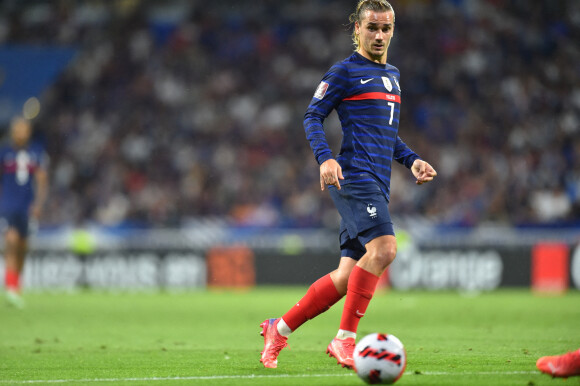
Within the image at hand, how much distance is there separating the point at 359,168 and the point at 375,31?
94cm

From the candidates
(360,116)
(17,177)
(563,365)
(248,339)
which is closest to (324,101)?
(360,116)

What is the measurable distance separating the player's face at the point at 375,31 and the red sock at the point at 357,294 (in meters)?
1.48

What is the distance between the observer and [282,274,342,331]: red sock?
6172mm

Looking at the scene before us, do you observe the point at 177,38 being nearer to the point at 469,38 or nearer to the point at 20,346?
the point at 469,38

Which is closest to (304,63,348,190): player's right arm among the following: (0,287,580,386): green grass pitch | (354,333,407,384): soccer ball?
(354,333,407,384): soccer ball

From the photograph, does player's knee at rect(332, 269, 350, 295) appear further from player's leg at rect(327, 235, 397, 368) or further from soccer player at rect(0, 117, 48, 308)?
soccer player at rect(0, 117, 48, 308)

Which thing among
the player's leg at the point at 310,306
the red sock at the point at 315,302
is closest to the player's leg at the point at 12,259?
the player's leg at the point at 310,306

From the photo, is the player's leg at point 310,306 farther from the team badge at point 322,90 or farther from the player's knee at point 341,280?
the team badge at point 322,90

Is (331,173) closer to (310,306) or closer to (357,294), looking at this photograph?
(357,294)

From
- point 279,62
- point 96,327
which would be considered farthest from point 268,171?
point 96,327

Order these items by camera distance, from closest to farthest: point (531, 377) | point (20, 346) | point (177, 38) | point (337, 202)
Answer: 1. point (531, 377)
2. point (337, 202)
3. point (20, 346)
4. point (177, 38)

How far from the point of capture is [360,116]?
19.9ft

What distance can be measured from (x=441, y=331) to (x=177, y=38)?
16.7 meters

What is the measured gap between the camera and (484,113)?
811 inches
